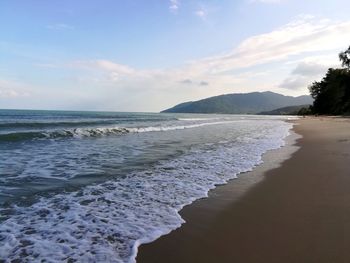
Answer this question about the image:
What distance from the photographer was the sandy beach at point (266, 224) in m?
4.02

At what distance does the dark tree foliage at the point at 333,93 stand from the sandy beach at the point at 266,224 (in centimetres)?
7192

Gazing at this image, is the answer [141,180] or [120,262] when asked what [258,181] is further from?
[120,262]

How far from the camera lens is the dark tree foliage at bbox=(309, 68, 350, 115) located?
80.0 metres

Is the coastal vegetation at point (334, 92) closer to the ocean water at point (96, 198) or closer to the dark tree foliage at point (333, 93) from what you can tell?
the dark tree foliage at point (333, 93)

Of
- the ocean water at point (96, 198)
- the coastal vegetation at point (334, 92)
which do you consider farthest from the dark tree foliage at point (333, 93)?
the ocean water at point (96, 198)

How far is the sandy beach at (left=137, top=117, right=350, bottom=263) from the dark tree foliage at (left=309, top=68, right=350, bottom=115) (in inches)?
2831

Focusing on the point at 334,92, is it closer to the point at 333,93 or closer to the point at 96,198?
the point at 333,93

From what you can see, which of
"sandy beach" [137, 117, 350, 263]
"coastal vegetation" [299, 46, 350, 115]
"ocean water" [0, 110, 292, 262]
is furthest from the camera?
"coastal vegetation" [299, 46, 350, 115]

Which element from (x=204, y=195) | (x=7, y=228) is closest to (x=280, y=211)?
(x=204, y=195)

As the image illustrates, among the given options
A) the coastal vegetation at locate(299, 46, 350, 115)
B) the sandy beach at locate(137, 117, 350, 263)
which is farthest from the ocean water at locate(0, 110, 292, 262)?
the coastal vegetation at locate(299, 46, 350, 115)

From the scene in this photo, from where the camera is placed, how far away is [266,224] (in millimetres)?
5070

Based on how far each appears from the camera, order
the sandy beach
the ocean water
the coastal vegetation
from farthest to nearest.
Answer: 1. the coastal vegetation
2. the ocean water
3. the sandy beach

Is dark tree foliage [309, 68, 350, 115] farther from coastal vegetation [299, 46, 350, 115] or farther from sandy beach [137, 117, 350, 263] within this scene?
sandy beach [137, 117, 350, 263]

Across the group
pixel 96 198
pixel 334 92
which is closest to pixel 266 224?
pixel 96 198
